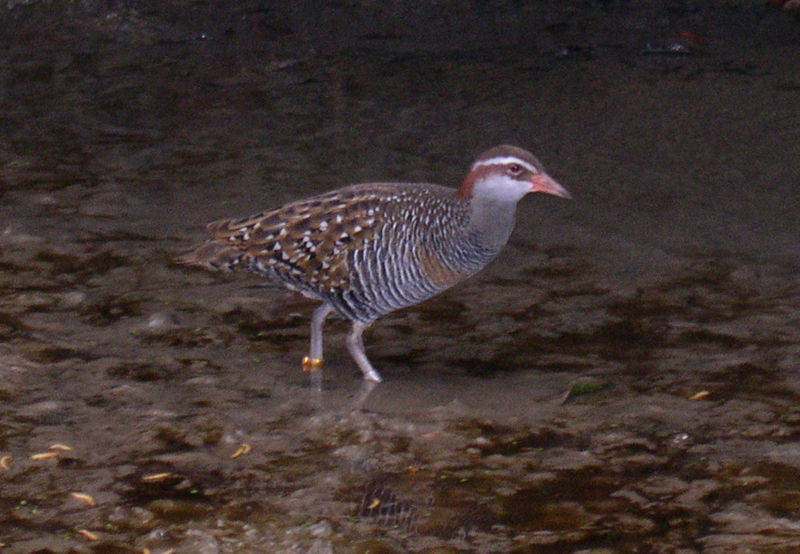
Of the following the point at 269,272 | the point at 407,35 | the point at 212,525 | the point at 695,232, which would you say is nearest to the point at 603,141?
the point at 695,232

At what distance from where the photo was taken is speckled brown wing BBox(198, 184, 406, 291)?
5.68 metres

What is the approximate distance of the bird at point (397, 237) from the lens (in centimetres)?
561

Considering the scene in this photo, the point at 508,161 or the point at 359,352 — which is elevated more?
the point at 508,161

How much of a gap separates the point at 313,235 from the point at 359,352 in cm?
57

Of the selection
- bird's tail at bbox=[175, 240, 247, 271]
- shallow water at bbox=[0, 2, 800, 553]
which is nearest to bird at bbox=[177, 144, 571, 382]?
bird's tail at bbox=[175, 240, 247, 271]

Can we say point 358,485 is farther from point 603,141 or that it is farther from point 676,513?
point 603,141

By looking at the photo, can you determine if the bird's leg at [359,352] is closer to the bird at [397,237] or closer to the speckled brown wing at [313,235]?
the bird at [397,237]

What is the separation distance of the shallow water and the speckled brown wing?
48cm

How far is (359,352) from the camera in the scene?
5840 mm

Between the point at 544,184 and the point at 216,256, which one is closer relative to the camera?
the point at 544,184

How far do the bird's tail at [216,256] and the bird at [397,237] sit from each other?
0.47 feet

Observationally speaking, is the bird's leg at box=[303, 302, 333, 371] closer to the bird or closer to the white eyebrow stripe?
the bird

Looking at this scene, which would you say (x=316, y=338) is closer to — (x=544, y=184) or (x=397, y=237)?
(x=397, y=237)

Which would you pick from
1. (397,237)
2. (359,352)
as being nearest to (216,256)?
(359,352)
